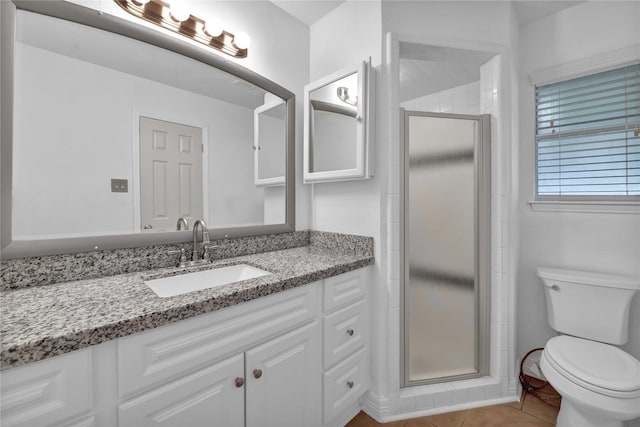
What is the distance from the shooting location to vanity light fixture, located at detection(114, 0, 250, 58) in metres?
1.22

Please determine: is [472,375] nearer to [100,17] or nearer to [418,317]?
[418,317]

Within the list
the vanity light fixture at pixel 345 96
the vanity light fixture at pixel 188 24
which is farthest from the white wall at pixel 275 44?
the vanity light fixture at pixel 345 96

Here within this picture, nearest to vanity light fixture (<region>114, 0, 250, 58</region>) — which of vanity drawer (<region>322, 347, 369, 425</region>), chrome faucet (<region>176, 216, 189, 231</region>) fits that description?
chrome faucet (<region>176, 216, 189, 231</region>)

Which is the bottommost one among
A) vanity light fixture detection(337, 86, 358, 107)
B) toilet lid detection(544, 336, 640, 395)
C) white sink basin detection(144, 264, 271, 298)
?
toilet lid detection(544, 336, 640, 395)

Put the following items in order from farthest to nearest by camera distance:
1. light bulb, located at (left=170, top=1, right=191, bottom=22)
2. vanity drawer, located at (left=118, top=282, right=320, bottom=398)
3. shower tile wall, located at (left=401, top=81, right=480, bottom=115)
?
1. shower tile wall, located at (left=401, top=81, right=480, bottom=115)
2. light bulb, located at (left=170, top=1, right=191, bottom=22)
3. vanity drawer, located at (left=118, top=282, right=320, bottom=398)

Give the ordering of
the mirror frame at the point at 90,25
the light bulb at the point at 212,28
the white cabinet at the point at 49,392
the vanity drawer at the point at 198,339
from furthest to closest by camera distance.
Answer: the light bulb at the point at 212,28, the mirror frame at the point at 90,25, the vanity drawer at the point at 198,339, the white cabinet at the point at 49,392

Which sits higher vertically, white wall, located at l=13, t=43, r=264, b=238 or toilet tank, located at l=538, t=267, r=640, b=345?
white wall, located at l=13, t=43, r=264, b=238

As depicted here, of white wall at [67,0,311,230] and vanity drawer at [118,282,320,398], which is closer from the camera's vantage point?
vanity drawer at [118,282,320,398]

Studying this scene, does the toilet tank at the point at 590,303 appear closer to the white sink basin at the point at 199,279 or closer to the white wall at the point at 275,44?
the white wall at the point at 275,44

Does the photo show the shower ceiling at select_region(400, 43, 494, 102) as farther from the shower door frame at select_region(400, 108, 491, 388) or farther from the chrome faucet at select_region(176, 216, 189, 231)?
the chrome faucet at select_region(176, 216, 189, 231)

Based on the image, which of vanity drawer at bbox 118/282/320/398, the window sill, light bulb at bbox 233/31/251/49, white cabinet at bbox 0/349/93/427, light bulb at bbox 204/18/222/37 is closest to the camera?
white cabinet at bbox 0/349/93/427

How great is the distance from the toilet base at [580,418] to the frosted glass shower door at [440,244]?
1.52 ft

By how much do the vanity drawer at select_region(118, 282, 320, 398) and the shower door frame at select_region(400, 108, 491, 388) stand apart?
0.80 metres

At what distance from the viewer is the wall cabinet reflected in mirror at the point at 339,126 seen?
155 centimetres
